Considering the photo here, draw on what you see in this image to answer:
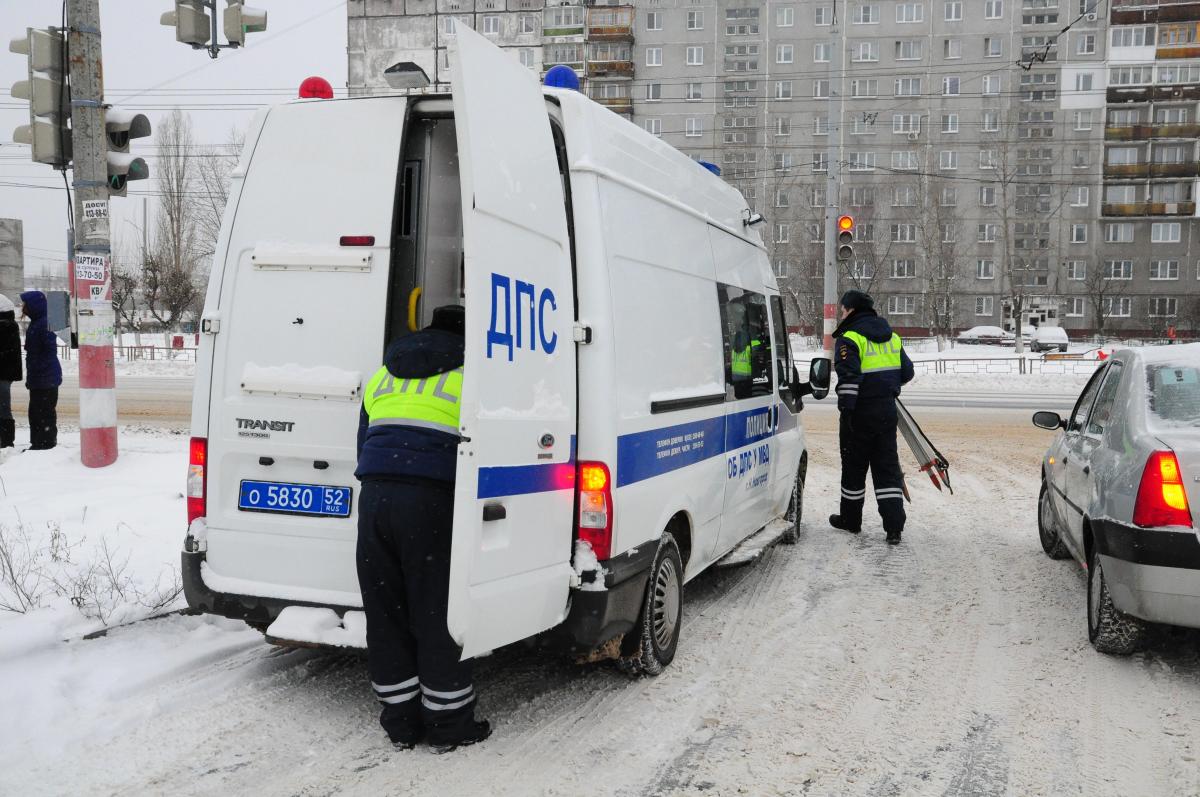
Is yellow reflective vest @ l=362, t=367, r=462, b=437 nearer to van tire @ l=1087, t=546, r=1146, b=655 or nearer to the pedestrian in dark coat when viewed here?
van tire @ l=1087, t=546, r=1146, b=655

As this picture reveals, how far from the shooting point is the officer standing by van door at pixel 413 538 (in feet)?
11.3

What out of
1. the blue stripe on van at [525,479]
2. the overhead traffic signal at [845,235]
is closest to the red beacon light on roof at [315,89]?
the blue stripe on van at [525,479]

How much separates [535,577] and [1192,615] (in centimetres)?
300

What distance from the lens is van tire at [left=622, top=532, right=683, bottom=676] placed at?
4.27 metres

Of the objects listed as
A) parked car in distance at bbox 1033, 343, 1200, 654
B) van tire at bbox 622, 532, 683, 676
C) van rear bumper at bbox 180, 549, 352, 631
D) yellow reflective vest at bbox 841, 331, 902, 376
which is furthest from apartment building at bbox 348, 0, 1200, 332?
van rear bumper at bbox 180, 549, 352, 631

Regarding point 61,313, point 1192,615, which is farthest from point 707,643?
point 61,313

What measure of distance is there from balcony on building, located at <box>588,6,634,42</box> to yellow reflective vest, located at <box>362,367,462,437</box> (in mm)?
62610

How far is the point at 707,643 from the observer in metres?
4.94

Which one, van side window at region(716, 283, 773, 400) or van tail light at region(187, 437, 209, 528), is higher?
van side window at region(716, 283, 773, 400)

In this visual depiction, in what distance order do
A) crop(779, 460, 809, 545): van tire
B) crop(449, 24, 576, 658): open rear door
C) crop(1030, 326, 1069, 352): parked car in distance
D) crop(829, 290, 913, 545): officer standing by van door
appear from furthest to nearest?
1. crop(1030, 326, 1069, 352): parked car in distance
2. crop(829, 290, 913, 545): officer standing by van door
3. crop(779, 460, 809, 545): van tire
4. crop(449, 24, 576, 658): open rear door

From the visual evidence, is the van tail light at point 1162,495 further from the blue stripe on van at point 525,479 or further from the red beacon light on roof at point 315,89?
the red beacon light on roof at point 315,89

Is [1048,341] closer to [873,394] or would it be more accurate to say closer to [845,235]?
[845,235]

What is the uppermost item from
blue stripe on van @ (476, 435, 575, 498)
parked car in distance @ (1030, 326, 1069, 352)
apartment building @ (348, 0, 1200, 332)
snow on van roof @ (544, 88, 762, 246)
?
apartment building @ (348, 0, 1200, 332)

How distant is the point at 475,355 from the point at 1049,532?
5.43 metres
